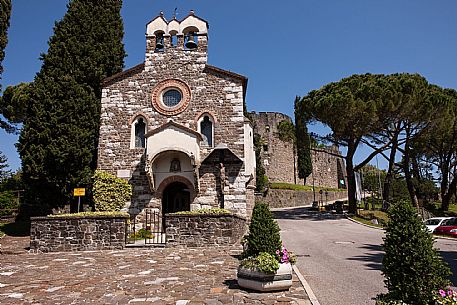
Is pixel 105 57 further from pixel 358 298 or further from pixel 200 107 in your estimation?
pixel 358 298

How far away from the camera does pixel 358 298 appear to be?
5.98 meters

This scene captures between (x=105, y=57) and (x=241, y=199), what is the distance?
11.3 metres

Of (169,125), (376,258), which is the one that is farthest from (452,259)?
(169,125)

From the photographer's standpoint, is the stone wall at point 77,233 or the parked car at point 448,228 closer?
the stone wall at point 77,233

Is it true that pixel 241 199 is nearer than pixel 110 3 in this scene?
Yes

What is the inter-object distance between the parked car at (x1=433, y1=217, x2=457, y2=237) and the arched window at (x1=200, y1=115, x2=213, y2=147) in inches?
520

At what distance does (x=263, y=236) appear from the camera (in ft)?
22.5

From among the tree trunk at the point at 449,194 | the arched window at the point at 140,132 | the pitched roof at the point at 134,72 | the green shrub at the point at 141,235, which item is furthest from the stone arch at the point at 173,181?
the tree trunk at the point at 449,194

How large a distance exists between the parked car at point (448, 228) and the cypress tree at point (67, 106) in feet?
61.1

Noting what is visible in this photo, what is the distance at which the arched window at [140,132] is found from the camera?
17.2 meters

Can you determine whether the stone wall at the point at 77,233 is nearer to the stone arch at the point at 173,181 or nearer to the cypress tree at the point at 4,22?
the stone arch at the point at 173,181

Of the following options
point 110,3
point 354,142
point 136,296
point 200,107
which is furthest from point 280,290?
point 354,142

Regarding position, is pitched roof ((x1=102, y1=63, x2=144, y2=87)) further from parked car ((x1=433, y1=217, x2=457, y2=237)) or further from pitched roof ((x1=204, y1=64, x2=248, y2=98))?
parked car ((x1=433, y1=217, x2=457, y2=237))

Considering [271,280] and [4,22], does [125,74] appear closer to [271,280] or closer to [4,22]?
[4,22]
